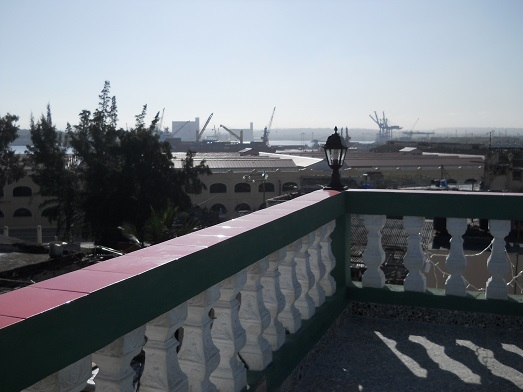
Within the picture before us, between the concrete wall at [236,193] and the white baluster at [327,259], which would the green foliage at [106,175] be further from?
the white baluster at [327,259]

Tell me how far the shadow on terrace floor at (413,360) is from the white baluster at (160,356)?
1.18 m

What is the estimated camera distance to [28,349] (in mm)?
1294

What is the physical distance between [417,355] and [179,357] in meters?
1.93

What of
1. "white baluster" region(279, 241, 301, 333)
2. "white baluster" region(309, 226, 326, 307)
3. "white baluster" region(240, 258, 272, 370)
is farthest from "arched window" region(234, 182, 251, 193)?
"white baluster" region(240, 258, 272, 370)

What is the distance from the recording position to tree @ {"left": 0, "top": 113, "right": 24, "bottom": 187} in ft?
139

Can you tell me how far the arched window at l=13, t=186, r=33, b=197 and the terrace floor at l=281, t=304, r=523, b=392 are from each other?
154 feet

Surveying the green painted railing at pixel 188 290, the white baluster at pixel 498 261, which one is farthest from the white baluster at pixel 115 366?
the white baluster at pixel 498 261

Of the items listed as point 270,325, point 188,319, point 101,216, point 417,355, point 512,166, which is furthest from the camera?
point 512,166

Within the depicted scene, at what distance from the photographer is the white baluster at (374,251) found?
4.11 metres

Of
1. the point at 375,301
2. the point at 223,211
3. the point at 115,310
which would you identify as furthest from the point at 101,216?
the point at 115,310

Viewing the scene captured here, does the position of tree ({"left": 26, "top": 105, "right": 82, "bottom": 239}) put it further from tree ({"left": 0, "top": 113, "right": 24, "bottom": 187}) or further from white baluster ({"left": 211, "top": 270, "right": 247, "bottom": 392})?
white baluster ({"left": 211, "top": 270, "right": 247, "bottom": 392})

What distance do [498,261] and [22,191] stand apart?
47680 millimetres

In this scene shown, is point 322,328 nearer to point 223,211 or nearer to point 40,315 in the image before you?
point 40,315

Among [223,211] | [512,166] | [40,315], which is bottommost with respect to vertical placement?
[223,211]
